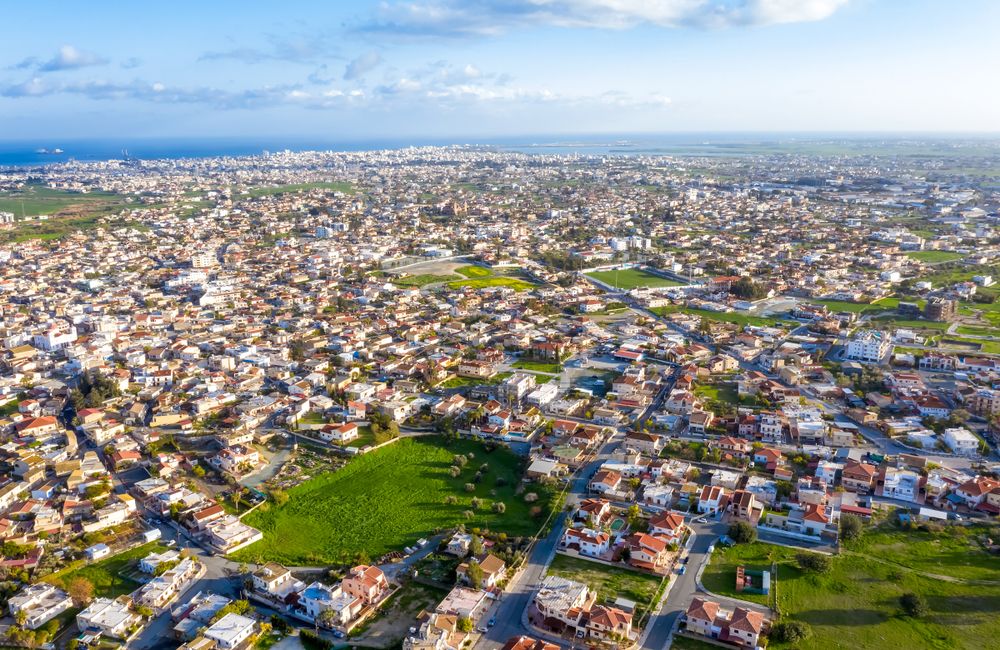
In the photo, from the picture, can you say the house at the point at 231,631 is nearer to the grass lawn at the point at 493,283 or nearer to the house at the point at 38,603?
the house at the point at 38,603

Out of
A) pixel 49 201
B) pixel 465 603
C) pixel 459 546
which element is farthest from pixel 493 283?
pixel 49 201

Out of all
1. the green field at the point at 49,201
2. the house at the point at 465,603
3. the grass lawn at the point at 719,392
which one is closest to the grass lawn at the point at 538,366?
the grass lawn at the point at 719,392

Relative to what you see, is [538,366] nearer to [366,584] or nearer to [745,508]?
[745,508]

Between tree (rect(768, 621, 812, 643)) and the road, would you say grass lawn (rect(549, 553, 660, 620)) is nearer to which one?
the road

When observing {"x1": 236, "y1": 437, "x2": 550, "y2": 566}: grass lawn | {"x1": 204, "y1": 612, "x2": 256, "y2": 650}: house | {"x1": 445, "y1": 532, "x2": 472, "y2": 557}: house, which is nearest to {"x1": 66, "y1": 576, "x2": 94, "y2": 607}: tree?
{"x1": 236, "y1": 437, "x2": 550, "y2": 566}: grass lawn

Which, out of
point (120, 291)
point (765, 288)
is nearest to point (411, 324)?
point (120, 291)
